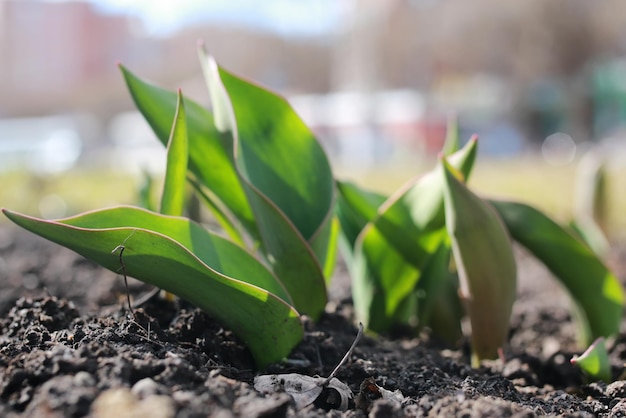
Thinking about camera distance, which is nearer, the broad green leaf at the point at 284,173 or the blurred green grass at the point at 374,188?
the broad green leaf at the point at 284,173

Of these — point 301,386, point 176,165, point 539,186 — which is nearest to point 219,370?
point 301,386

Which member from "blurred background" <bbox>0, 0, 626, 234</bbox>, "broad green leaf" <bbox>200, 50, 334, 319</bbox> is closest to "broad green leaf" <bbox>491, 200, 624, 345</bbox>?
"broad green leaf" <bbox>200, 50, 334, 319</bbox>

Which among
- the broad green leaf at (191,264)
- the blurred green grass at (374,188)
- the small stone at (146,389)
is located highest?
the broad green leaf at (191,264)

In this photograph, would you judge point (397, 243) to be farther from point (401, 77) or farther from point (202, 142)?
point (401, 77)

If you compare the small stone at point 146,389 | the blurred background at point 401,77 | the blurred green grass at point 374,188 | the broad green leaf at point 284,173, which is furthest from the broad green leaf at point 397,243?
the blurred background at point 401,77

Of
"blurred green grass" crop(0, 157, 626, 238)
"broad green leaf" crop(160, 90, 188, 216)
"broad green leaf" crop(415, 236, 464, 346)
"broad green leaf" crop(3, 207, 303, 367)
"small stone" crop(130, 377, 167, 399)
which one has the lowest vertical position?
"blurred green grass" crop(0, 157, 626, 238)

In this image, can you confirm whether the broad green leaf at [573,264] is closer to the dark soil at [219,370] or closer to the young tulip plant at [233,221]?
the dark soil at [219,370]

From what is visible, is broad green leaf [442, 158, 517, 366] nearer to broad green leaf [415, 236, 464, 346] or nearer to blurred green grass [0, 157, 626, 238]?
broad green leaf [415, 236, 464, 346]
